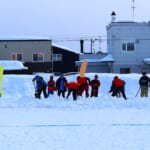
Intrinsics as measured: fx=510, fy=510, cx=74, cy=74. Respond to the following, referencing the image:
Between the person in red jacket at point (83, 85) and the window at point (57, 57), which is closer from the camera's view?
the person in red jacket at point (83, 85)

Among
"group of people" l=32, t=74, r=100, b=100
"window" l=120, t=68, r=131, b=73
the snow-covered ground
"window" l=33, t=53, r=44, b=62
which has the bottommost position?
the snow-covered ground

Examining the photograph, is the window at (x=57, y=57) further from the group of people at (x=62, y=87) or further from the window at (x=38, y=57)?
the group of people at (x=62, y=87)

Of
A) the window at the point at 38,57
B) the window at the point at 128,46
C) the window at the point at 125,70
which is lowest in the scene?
the window at the point at 125,70

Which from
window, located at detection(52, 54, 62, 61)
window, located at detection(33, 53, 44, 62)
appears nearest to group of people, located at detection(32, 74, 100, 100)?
window, located at detection(33, 53, 44, 62)

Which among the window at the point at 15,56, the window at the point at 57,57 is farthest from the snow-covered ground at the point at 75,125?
the window at the point at 57,57

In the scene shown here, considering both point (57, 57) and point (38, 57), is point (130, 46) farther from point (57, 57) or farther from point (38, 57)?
point (57, 57)

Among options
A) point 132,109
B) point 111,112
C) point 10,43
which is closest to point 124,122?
point 111,112

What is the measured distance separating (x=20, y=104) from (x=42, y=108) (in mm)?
1857

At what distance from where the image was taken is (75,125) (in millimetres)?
12109

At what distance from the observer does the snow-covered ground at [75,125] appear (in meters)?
9.16

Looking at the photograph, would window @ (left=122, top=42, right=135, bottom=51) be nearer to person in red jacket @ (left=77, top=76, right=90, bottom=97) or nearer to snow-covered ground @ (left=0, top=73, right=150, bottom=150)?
person in red jacket @ (left=77, top=76, right=90, bottom=97)

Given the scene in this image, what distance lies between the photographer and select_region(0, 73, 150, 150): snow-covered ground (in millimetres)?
9164

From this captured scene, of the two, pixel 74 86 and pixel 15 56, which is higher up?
pixel 15 56

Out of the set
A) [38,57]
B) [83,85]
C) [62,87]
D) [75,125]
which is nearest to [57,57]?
[38,57]
